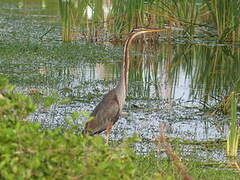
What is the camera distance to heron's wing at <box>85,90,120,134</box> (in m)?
5.93

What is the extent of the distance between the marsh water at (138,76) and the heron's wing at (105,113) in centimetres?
44

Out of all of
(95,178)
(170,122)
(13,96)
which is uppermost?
(13,96)

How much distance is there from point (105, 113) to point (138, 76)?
416cm

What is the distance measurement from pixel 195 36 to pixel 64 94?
6.06 meters

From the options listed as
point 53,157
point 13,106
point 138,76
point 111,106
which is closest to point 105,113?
point 111,106

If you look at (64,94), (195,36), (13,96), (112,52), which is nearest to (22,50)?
(112,52)

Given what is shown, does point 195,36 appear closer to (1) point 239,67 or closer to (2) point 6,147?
(1) point 239,67

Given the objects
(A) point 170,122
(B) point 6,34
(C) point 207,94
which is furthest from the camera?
(B) point 6,34

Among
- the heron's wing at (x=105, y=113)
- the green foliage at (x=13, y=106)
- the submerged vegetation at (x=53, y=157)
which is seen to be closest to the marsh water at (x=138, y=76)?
the heron's wing at (x=105, y=113)

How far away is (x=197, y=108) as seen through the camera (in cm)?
801

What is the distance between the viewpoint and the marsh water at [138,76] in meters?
7.15

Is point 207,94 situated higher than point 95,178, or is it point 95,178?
point 95,178

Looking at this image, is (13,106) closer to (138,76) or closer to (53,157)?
(53,157)

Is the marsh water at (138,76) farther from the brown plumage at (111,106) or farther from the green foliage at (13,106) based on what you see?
the green foliage at (13,106)
